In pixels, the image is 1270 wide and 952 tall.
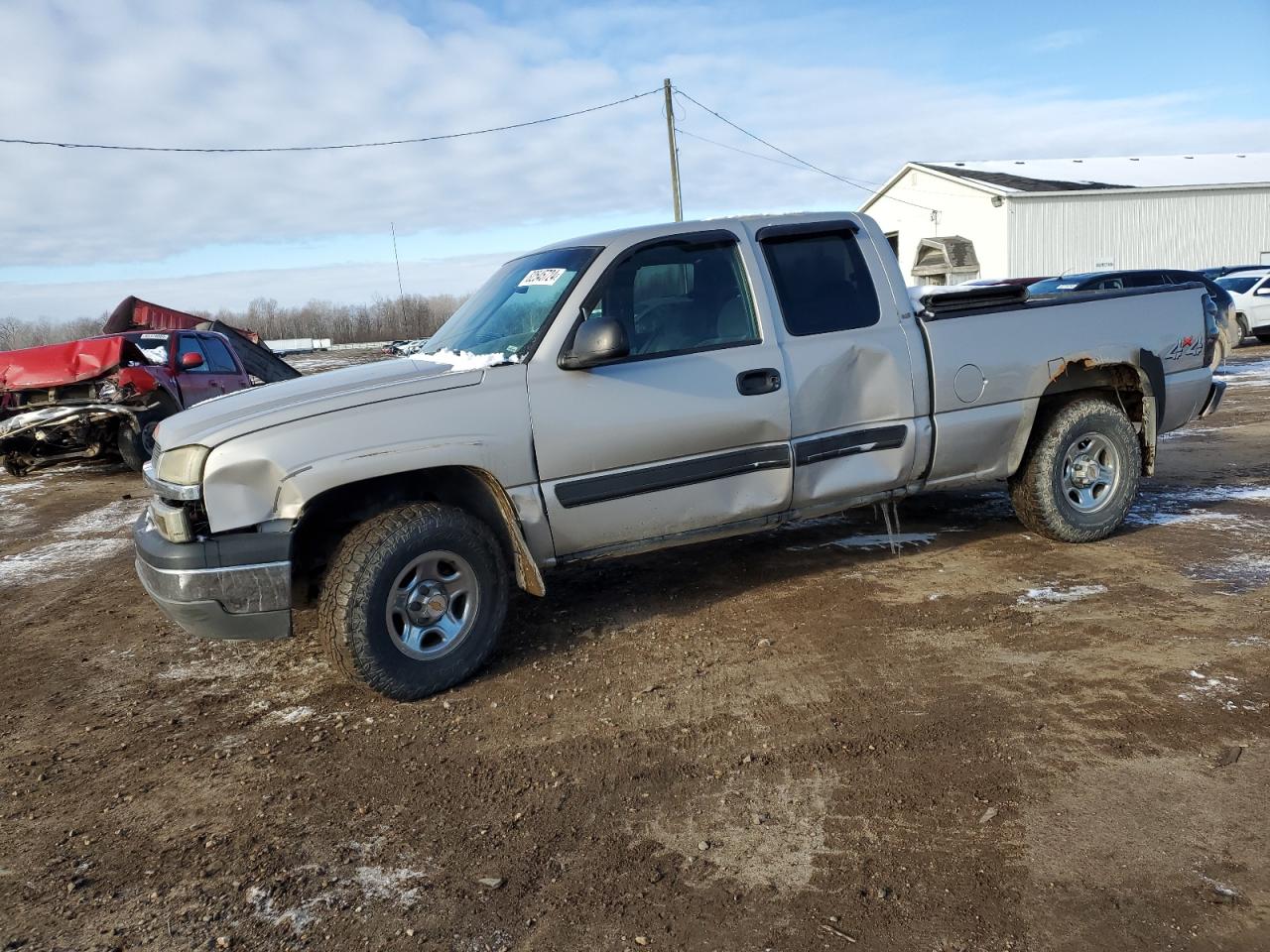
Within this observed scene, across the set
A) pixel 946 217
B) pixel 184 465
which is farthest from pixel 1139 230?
pixel 184 465

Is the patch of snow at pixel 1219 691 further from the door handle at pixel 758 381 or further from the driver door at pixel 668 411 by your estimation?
the door handle at pixel 758 381

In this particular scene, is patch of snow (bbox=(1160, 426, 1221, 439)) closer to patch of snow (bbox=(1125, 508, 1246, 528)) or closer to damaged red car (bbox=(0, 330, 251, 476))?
patch of snow (bbox=(1125, 508, 1246, 528))

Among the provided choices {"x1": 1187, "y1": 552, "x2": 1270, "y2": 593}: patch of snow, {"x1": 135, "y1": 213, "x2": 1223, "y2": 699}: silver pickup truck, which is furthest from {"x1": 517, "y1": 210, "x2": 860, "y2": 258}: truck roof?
{"x1": 1187, "y1": 552, "x2": 1270, "y2": 593}: patch of snow

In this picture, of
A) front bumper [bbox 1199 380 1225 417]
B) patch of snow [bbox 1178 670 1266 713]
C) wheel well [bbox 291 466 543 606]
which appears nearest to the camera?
patch of snow [bbox 1178 670 1266 713]

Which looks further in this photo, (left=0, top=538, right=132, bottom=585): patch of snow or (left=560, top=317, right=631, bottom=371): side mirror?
(left=0, top=538, right=132, bottom=585): patch of snow

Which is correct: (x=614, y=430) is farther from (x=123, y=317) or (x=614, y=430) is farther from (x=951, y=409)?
(x=123, y=317)

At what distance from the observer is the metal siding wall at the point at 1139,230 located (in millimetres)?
32438

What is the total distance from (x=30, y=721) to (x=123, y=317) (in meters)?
17.0

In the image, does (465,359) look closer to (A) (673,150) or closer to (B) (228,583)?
(B) (228,583)

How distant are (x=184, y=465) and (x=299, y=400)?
527 mm

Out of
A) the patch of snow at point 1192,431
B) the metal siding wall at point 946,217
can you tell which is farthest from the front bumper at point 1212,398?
the metal siding wall at point 946,217

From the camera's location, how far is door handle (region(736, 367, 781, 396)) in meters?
4.57

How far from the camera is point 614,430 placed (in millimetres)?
4305

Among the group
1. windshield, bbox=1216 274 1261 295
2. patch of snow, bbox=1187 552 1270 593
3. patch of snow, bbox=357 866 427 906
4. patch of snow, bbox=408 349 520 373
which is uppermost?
patch of snow, bbox=408 349 520 373
